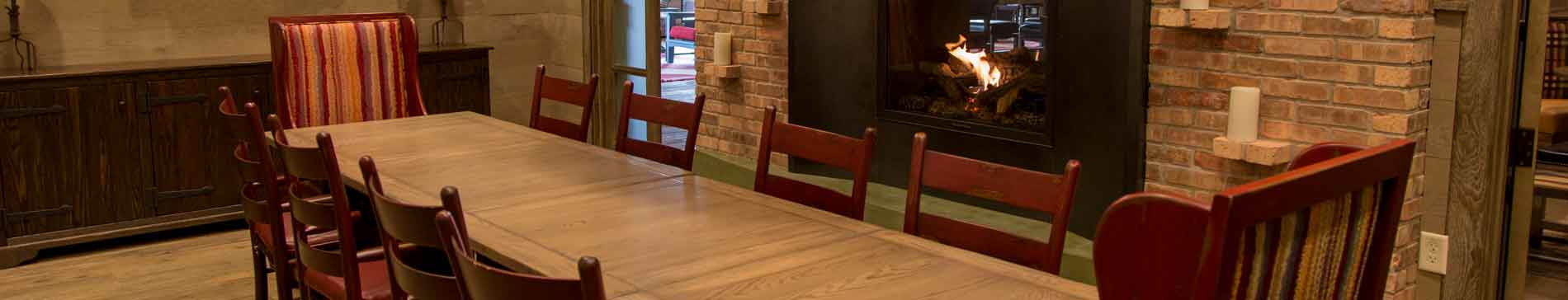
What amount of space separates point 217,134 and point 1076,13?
128 inches

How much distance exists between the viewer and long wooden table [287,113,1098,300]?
2234mm

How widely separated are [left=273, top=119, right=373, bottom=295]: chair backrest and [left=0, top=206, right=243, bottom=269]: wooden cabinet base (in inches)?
91.7

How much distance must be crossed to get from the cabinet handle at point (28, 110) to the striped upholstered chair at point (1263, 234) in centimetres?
448

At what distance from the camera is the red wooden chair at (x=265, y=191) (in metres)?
3.41

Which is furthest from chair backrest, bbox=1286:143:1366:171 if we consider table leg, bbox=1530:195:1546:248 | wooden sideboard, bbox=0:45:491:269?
wooden sideboard, bbox=0:45:491:269

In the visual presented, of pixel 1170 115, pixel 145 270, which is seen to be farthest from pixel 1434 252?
pixel 145 270

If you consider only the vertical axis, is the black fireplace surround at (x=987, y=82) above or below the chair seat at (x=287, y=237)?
above

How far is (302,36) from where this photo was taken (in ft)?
15.8

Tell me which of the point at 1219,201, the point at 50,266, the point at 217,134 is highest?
the point at 1219,201

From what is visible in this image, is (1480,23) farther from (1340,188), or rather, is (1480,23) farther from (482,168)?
(482,168)

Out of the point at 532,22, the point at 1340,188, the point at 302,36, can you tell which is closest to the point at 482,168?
the point at 302,36

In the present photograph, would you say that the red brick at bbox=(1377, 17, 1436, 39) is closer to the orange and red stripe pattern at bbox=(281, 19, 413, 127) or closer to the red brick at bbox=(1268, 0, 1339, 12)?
the red brick at bbox=(1268, 0, 1339, 12)

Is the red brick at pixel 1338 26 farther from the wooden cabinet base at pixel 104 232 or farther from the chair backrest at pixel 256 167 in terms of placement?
the wooden cabinet base at pixel 104 232

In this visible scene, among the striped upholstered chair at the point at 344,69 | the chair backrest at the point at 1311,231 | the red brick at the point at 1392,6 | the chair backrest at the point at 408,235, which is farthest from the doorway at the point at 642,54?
the chair backrest at the point at 1311,231
